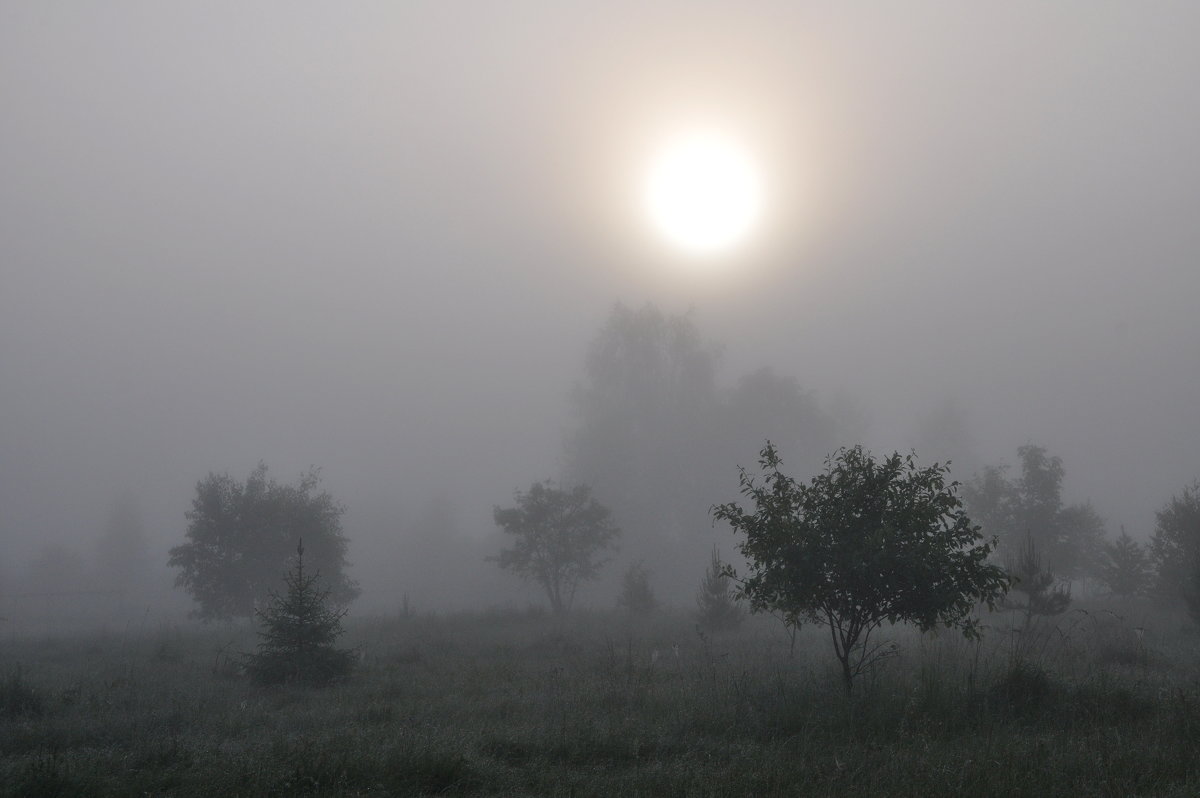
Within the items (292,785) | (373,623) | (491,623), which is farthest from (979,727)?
(373,623)

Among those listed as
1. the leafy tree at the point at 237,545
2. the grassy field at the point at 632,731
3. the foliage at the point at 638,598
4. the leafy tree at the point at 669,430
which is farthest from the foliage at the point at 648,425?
the grassy field at the point at 632,731

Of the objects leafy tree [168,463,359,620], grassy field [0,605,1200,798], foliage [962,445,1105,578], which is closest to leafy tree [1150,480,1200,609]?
foliage [962,445,1105,578]

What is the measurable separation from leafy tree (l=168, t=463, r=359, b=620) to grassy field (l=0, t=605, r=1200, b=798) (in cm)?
1866

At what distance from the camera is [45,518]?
129 metres

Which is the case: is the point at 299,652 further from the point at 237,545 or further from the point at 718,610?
the point at 237,545

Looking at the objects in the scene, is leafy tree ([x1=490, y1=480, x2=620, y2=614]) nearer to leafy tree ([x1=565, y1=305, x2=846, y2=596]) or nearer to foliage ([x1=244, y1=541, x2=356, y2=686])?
leafy tree ([x1=565, y1=305, x2=846, y2=596])

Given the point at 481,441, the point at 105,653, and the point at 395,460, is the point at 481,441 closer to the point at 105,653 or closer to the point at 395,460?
the point at 395,460

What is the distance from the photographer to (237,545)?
35312 millimetres

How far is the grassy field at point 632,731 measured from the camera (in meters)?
7.42

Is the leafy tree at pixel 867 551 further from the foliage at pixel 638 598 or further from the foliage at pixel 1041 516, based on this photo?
the foliage at pixel 1041 516

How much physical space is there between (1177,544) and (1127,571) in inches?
200

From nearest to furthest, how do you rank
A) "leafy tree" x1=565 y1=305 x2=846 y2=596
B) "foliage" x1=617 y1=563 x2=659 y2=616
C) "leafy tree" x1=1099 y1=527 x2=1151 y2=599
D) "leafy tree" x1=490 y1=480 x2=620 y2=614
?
"leafy tree" x1=1099 y1=527 x2=1151 y2=599
"foliage" x1=617 y1=563 x2=659 y2=616
"leafy tree" x1=490 y1=480 x2=620 y2=614
"leafy tree" x1=565 y1=305 x2=846 y2=596

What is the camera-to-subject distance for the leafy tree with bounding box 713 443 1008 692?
33.4 ft

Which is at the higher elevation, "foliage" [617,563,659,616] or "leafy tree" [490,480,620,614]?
"leafy tree" [490,480,620,614]
